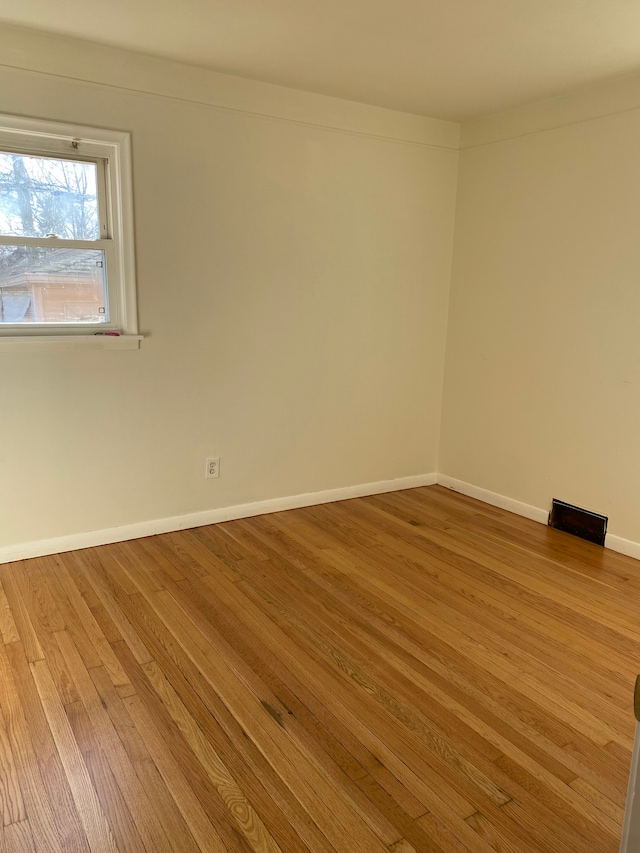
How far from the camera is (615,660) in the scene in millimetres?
2408

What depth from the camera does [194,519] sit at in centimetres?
358

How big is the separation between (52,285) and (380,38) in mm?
1867

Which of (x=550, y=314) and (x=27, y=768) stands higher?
(x=550, y=314)

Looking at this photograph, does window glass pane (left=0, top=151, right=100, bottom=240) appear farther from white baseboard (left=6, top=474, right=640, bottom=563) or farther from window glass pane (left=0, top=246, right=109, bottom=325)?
white baseboard (left=6, top=474, right=640, bottom=563)

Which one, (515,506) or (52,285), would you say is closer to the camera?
(52,285)

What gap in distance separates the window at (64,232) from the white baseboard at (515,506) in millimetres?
2427

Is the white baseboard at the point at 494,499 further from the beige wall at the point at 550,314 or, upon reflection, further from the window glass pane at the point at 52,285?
the window glass pane at the point at 52,285

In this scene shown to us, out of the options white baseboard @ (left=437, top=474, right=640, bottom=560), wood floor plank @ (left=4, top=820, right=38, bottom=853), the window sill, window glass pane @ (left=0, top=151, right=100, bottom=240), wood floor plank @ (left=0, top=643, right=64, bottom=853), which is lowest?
wood floor plank @ (left=0, top=643, right=64, bottom=853)

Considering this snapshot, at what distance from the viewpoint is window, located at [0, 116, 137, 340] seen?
2.89 metres

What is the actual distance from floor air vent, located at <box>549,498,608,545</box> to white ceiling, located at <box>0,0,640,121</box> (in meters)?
2.29

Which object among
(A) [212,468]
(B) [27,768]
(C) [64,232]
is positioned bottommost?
(B) [27,768]

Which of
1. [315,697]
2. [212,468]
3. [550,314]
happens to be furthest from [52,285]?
[550,314]

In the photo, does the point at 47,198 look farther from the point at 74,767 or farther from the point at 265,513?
the point at 74,767

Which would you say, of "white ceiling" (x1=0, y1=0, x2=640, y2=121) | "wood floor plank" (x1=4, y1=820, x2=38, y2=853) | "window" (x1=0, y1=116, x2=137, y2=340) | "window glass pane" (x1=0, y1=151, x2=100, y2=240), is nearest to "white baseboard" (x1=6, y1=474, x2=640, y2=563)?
"window" (x1=0, y1=116, x2=137, y2=340)
